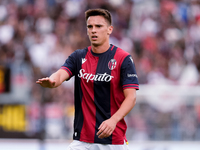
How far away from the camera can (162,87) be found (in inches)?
328

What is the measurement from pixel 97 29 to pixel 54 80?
668mm

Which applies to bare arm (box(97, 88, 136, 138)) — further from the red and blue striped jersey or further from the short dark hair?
the short dark hair

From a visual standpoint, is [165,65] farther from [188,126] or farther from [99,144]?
[99,144]

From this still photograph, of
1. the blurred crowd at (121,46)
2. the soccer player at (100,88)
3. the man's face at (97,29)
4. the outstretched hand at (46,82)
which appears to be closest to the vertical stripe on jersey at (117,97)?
the soccer player at (100,88)

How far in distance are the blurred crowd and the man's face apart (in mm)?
4174

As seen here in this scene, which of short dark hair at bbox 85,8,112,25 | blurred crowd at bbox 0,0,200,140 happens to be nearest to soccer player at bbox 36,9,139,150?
short dark hair at bbox 85,8,112,25

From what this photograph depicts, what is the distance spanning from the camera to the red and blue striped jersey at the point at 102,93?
363 cm

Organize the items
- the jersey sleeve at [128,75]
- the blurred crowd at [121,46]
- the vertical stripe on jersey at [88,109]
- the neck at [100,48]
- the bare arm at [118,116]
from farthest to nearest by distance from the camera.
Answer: the blurred crowd at [121,46]
the neck at [100,48]
the vertical stripe on jersey at [88,109]
the jersey sleeve at [128,75]
the bare arm at [118,116]

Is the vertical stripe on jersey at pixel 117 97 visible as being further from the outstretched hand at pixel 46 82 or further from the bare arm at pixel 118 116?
the outstretched hand at pixel 46 82

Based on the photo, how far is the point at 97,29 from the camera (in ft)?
12.1

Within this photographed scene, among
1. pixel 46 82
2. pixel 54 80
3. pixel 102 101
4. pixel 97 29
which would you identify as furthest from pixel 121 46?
pixel 46 82

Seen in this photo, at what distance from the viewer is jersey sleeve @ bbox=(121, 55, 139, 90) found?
3.54 meters

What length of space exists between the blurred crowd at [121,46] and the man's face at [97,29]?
4174mm

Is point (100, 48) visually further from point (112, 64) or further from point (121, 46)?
point (121, 46)
